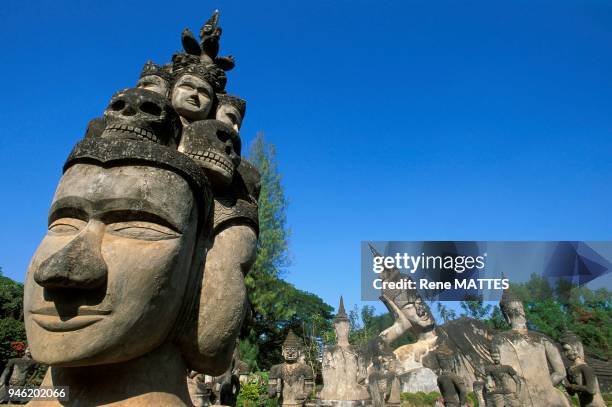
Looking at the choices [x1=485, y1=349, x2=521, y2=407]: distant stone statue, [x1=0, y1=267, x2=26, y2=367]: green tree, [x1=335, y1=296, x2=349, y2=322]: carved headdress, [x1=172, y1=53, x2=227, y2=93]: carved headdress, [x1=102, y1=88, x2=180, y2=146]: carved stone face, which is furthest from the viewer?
[x1=0, y1=267, x2=26, y2=367]: green tree

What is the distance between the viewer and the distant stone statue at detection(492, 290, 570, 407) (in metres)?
8.47

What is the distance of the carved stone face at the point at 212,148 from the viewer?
3.05 metres

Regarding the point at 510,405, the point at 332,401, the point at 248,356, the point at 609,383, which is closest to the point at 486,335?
the point at 609,383

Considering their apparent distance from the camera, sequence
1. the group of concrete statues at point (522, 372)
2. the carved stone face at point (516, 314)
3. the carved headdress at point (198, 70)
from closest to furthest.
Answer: the carved headdress at point (198, 70), the group of concrete statues at point (522, 372), the carved stone face at point (516, 314)

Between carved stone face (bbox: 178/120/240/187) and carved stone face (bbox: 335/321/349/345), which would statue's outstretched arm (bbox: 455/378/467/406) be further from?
carved stone face (bbox: 178/120/240/187)

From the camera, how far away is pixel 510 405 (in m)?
7.83

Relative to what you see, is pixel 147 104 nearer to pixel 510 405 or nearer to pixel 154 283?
pixel 154 283

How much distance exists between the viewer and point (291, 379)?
935 cm

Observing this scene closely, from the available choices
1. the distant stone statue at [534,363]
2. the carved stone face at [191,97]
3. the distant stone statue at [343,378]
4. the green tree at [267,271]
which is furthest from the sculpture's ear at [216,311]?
the green tree at [267,271]

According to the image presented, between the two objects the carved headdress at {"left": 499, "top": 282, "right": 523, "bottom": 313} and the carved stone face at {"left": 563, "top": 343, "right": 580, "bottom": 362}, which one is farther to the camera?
the carved headdress at {"left": 499, "top": 282, "right": 523, "bottom": 313}

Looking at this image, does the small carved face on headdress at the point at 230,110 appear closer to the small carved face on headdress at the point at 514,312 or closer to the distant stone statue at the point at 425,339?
the small carved face on headdress at the point at 514,312

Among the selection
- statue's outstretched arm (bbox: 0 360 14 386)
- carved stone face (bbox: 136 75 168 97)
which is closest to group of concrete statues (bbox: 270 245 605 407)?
statue's outstretched arm (bbox: 0 360 14 386)

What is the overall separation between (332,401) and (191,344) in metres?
10.3

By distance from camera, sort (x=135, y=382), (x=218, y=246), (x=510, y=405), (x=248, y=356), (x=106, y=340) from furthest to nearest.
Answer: (x=248, y=356) → (x=510, y=405) → (x=218, y=246) → (x=135, y=382) → (x=106, y=340)
